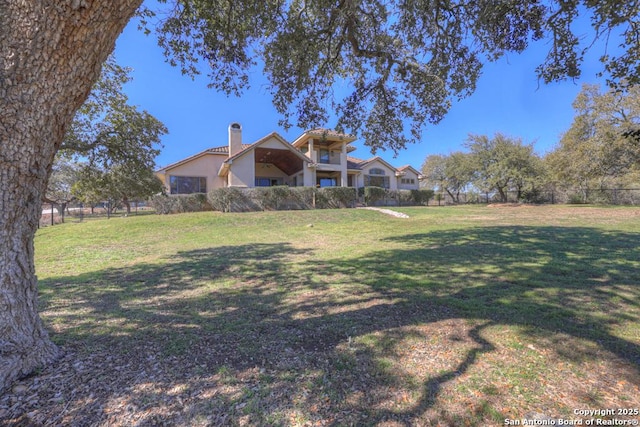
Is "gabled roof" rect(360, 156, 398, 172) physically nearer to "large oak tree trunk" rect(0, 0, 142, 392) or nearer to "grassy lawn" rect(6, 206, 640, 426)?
"grassy lawn" rect(6, 206, 640, 426)

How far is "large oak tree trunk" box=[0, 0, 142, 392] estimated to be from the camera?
174cm

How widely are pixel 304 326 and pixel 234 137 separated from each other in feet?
67.7

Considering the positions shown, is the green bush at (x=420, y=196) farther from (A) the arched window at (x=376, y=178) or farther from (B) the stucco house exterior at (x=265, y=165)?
(B) the stucco house exterior at (x=265, y=165)

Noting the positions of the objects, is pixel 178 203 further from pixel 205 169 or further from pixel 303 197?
pixel 303 197

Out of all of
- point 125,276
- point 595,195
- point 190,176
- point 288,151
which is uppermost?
point 288,151

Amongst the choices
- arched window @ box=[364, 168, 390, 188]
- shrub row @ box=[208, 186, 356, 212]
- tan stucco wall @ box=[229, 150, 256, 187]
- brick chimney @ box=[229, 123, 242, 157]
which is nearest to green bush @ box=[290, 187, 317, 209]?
shrub row @ box=[208, 186, 356, 212]

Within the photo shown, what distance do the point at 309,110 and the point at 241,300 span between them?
18.9 ft

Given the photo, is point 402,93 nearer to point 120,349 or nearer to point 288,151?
point 120,349

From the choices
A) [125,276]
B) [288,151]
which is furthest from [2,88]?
[288,151]

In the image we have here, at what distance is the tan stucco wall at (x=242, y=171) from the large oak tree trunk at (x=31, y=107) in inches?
700

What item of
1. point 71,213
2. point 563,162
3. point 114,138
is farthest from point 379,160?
point 71,213

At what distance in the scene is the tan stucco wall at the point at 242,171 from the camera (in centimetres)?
1942

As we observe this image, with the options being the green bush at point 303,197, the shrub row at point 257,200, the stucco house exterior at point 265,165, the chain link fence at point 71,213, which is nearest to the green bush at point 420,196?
the stucco house exterior at point 265,165

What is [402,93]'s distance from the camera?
7984 millimetres
